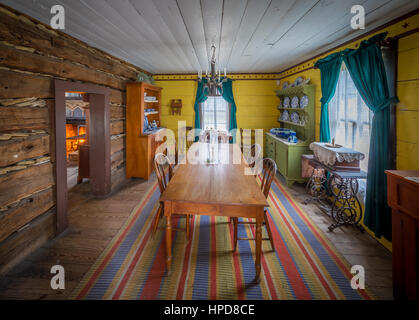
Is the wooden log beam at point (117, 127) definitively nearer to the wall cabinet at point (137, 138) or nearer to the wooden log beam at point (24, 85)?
the wall cabinet at point (137, 138)

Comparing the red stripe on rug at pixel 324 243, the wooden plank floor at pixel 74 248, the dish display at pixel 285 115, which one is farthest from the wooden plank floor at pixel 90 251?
the dish display at pixel 285 115

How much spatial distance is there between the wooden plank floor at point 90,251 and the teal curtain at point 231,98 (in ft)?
11.5

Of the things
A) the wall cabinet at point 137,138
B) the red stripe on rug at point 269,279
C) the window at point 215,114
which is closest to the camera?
the red stripe on rug at point 269,279

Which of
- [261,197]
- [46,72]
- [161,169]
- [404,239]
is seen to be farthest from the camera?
[161,169]

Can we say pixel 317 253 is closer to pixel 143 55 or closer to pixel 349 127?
pixel 349 127

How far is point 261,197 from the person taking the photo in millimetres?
2129

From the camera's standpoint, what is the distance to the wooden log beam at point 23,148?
86.2 inches

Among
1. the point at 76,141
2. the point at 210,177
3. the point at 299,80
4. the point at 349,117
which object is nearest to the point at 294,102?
the point at 299,80

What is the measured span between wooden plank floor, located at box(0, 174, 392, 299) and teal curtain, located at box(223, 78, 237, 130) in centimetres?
351

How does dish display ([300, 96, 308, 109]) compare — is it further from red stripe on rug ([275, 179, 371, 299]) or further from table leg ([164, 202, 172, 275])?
table leg ([164, 202, 172, 275])

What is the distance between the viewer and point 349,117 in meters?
3.57

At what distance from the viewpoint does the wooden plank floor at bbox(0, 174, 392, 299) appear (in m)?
2.06

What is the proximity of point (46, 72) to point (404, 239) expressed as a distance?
381cm
